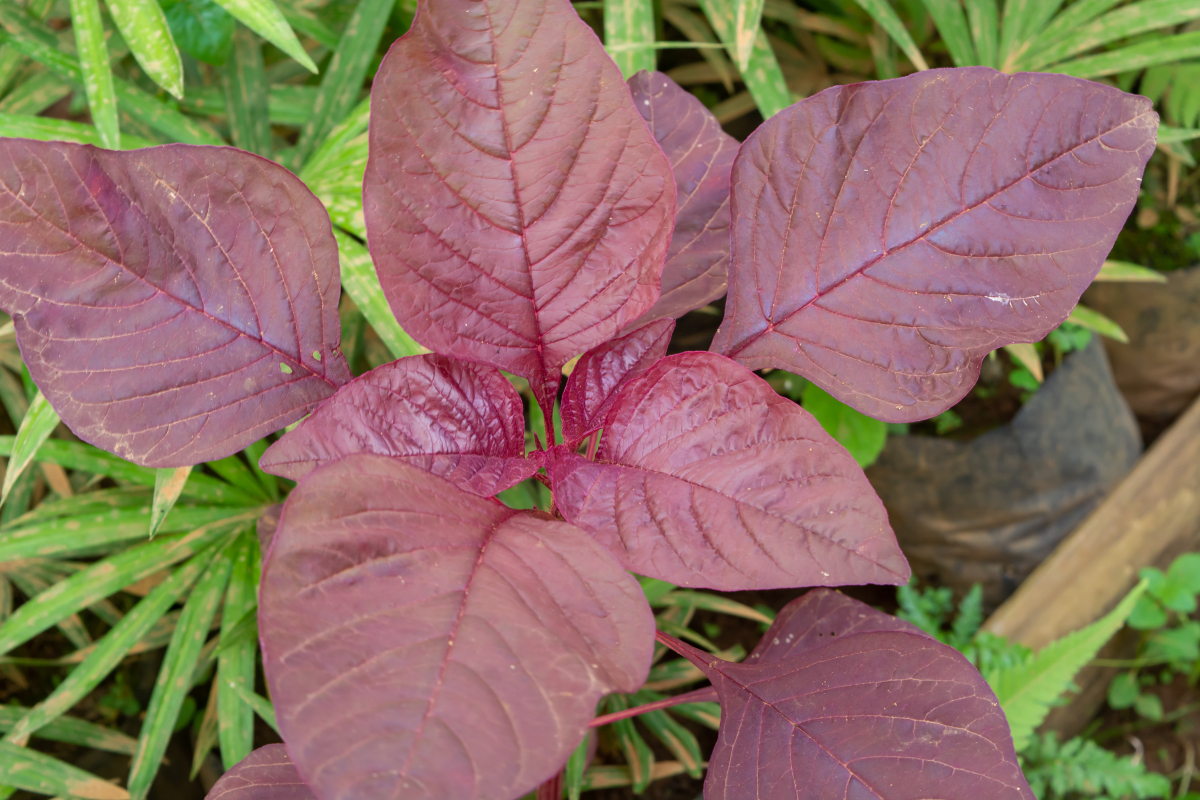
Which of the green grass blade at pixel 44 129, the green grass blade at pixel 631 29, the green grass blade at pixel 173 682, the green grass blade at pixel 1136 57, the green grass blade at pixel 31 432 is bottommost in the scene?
the green grass blade at pixel 173 682

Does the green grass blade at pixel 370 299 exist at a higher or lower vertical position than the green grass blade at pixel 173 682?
higher

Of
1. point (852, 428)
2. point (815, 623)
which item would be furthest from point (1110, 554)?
point (815, 623)

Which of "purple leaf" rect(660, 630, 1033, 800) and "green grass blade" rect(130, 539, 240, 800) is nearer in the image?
"purple leaf" rect(660, 630, 1033, 800)

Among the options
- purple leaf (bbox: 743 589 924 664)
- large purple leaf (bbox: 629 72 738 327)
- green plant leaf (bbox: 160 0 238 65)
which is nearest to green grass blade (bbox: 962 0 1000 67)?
large purple leaf (bbox: 629 72 738 327)

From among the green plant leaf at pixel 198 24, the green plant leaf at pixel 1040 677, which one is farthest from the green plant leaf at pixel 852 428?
the green plant leaf at pixel 198 24

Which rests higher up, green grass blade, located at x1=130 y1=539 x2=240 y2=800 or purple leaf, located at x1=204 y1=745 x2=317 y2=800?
purple leaf, located at x1=204 y1=745 x2=317 y2=800

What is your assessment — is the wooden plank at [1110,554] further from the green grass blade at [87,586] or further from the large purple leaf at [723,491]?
the green grass blade at [87,586]

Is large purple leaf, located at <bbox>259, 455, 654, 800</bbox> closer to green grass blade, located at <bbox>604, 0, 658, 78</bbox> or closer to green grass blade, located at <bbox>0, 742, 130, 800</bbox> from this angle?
green grass blade, located at <bbox>604, 0, 658, 78</bbox>

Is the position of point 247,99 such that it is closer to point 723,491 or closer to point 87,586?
point 87,586
